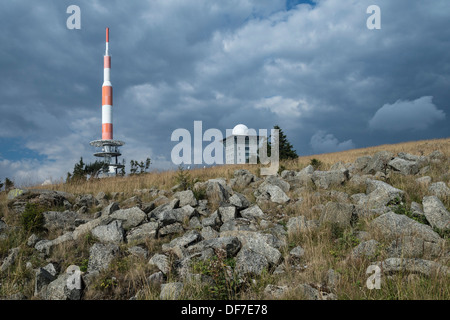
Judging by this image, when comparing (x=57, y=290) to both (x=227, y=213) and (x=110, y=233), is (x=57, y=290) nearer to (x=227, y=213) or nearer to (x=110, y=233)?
(x=110, y=233)

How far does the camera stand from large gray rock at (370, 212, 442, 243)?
5.86m

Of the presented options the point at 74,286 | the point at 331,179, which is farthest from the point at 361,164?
the point at 74,286

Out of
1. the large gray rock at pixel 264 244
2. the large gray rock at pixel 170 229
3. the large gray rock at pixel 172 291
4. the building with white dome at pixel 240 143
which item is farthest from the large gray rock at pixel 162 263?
the building with white dome at pixel 240 143

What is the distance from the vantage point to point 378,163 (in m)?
11.9

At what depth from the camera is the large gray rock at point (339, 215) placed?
686 centimetres

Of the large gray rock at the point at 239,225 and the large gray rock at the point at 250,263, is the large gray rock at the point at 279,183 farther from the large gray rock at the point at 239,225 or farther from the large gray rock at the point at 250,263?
the large gray rock at the point at 250,263

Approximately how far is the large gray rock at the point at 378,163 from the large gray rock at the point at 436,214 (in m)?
4.91

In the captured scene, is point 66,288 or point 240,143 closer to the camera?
point 66,288

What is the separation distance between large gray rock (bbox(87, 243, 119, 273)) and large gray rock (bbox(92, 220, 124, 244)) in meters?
1.02

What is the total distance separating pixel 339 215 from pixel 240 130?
30587mm

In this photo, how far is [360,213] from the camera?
24.2ft

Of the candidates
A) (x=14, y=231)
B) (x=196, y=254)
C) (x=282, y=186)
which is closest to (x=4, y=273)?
(x=14, y=231)

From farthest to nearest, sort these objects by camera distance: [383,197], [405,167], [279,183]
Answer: [405,167] → [279,183] → [383,197]

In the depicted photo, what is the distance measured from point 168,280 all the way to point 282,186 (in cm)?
647
